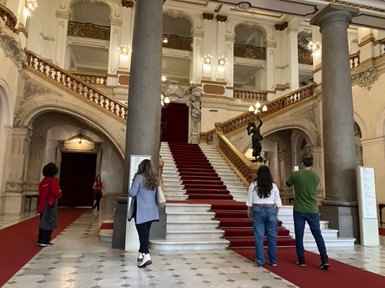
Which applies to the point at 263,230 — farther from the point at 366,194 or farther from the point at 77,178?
the point at 77,178

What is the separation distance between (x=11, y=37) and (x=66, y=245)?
699 cm

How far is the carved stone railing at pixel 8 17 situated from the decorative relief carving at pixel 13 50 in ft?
1.47

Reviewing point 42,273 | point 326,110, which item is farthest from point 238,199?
point 42,273

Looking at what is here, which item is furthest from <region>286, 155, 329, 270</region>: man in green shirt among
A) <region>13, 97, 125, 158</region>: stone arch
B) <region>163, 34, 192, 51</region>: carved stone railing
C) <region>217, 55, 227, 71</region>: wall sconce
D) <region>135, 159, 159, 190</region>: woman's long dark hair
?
<region>163, 34, 192, 51</region>: carved stone railing

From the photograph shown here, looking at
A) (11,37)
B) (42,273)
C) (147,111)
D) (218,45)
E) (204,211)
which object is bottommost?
(42,273)

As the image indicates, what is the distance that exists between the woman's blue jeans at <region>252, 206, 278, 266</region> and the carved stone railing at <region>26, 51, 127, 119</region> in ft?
26.4

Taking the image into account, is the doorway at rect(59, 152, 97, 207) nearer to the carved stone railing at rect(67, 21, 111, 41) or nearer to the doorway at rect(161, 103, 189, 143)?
the doorway at rect(161, 103, 189, 143)

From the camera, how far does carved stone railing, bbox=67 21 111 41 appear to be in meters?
16.0

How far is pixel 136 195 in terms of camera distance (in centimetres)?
418

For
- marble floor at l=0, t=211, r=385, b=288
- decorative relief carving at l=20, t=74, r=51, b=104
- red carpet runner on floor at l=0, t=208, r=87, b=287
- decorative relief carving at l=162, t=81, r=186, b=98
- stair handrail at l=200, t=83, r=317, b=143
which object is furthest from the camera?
decorative relief carving at l=162, t=81, r=186, b=98

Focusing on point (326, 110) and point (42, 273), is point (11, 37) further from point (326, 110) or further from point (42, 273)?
point (326, 110)

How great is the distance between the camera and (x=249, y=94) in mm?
16922

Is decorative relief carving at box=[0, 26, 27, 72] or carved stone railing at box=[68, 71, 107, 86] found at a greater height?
carved stone railing at box=[68, 71, 107, 86]

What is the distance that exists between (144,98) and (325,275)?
12.7 ft
